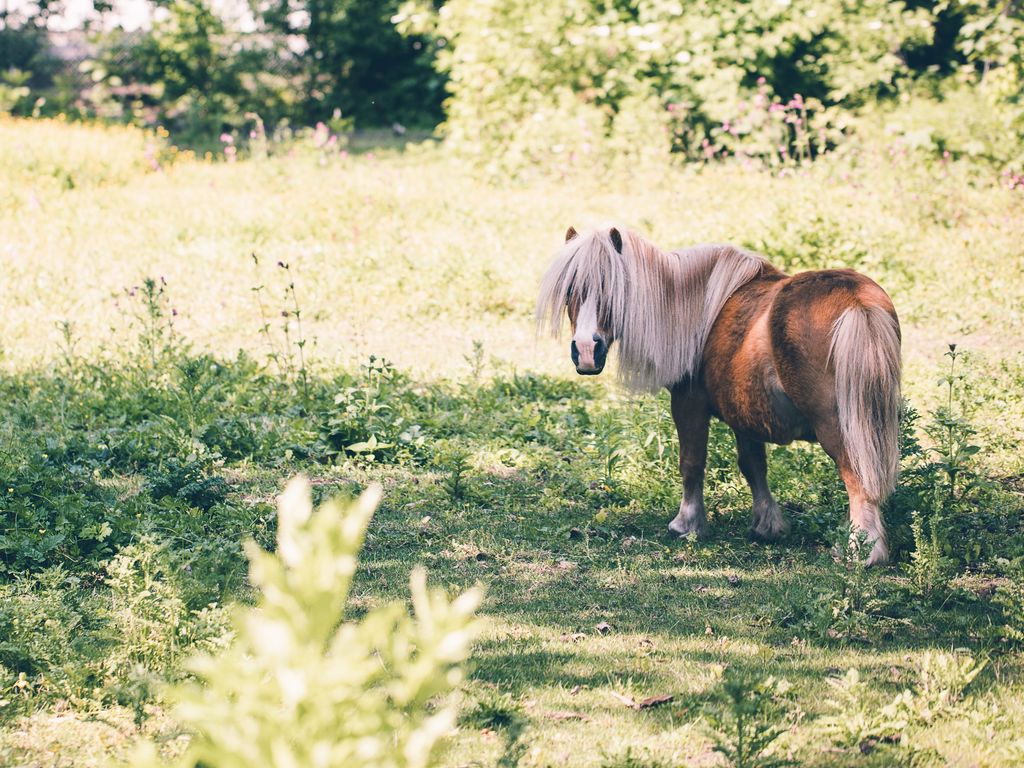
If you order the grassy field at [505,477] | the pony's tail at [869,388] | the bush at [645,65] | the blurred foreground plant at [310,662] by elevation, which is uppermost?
the bush at [645,65]

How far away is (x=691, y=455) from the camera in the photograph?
195 inches

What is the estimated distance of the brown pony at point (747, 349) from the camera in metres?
4.03

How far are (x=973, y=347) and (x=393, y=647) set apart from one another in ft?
24.6

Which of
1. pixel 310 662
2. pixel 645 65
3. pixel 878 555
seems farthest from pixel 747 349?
pixel 645 65

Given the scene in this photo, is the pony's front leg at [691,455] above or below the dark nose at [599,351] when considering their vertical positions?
below

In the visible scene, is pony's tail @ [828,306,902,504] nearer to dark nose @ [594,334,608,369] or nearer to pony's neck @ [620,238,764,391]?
pony's neck @ [620,238,764,391]

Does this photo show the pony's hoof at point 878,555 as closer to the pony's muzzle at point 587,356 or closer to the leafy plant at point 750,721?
the leafy plant at point 750,721

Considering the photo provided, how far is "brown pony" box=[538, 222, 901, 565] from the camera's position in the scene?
13.2 feet

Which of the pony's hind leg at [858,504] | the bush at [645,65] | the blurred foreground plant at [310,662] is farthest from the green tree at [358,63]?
the blurred foreground plant at [310,662]

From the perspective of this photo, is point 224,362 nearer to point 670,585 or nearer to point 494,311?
point 494,311

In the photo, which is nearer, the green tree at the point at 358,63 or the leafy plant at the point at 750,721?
the leafy plant at the point at 750,721

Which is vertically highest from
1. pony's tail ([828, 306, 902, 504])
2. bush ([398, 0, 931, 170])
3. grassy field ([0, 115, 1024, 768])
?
bush ([398, 0, 931, 170])

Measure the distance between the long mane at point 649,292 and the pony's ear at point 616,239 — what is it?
1cm

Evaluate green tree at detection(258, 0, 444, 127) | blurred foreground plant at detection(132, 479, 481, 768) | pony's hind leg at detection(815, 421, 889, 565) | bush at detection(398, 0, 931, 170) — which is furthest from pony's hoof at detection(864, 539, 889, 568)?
green tree at detection(258, 0, 444, 127)
